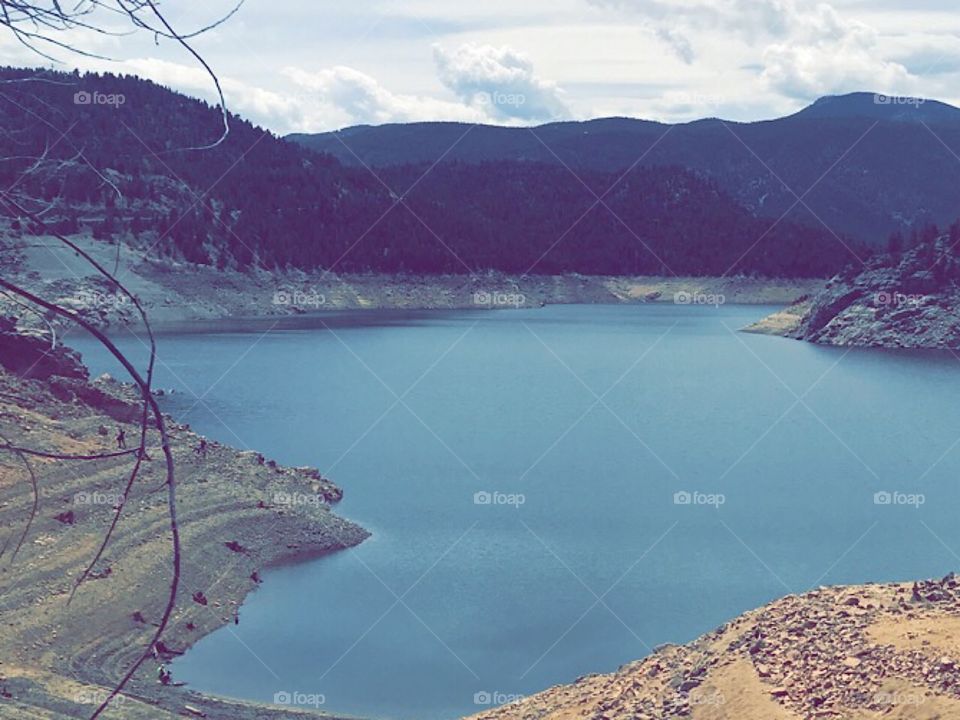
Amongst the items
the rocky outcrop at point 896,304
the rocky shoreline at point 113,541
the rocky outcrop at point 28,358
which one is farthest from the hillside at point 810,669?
the rocky outcrop at point 896,304

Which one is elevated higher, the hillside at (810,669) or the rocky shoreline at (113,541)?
the hillside at (810,669)

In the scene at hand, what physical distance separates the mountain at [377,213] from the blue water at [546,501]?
42152 millimetres

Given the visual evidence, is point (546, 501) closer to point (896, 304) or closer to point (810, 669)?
point (810, 669)

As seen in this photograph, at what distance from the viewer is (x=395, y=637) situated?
19.4 m

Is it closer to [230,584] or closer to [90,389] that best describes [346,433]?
[90,389]

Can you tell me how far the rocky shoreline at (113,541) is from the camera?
621 inches

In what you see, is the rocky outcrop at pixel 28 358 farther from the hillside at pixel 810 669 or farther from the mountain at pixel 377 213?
the mountain at pixel 377 213

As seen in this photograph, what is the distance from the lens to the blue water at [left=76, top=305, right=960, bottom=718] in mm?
18656

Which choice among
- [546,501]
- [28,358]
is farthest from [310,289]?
[28,358]

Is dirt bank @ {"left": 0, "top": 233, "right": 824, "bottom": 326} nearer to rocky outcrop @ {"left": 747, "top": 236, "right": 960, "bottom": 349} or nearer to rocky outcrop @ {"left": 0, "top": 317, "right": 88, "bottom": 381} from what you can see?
rocky outcrop @ {"left": 0, "top": 317, "right": 88, "bottom": 381}

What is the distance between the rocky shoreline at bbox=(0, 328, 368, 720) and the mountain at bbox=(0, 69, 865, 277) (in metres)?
56.9

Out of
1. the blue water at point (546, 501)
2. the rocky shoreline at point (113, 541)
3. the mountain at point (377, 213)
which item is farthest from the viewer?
the mountain at point (377, 213)

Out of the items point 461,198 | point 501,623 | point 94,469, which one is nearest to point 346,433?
point 94,469

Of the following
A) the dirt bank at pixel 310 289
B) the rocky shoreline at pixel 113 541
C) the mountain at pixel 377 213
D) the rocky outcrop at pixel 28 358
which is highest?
the mountain at pixel 377 213
